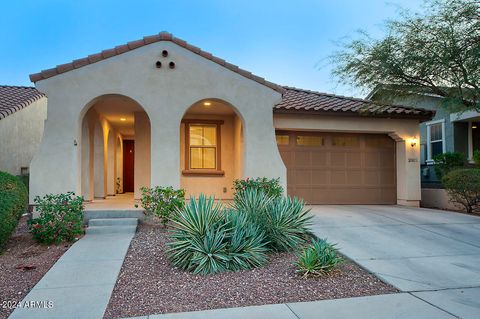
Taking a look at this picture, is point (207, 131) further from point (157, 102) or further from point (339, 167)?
point (339, 167)

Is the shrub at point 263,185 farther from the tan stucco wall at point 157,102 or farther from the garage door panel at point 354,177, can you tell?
the garage door panel at point 354,177

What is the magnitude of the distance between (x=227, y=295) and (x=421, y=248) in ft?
14.0

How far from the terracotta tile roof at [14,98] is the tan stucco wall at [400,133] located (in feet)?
34.0

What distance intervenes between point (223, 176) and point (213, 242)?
A: 7.11 m

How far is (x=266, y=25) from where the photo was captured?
1927 centimetres

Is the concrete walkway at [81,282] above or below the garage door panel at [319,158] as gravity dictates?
below

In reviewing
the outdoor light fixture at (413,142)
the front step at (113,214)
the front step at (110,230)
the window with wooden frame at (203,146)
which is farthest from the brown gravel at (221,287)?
the outdoor light fixture at (413,142)

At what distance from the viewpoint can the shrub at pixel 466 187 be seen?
1142cm

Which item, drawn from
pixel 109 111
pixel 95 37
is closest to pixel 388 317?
pixel 109 111

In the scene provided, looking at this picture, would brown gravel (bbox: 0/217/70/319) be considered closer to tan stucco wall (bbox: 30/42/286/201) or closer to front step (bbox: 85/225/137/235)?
front step (bbox: 85/225/137/235)

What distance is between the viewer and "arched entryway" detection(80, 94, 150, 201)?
11773 millimetres

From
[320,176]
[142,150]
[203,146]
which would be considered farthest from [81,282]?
[320,176]

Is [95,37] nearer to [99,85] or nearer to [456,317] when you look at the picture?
[99,85]

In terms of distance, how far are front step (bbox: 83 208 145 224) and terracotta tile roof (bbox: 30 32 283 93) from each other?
12.4ft
